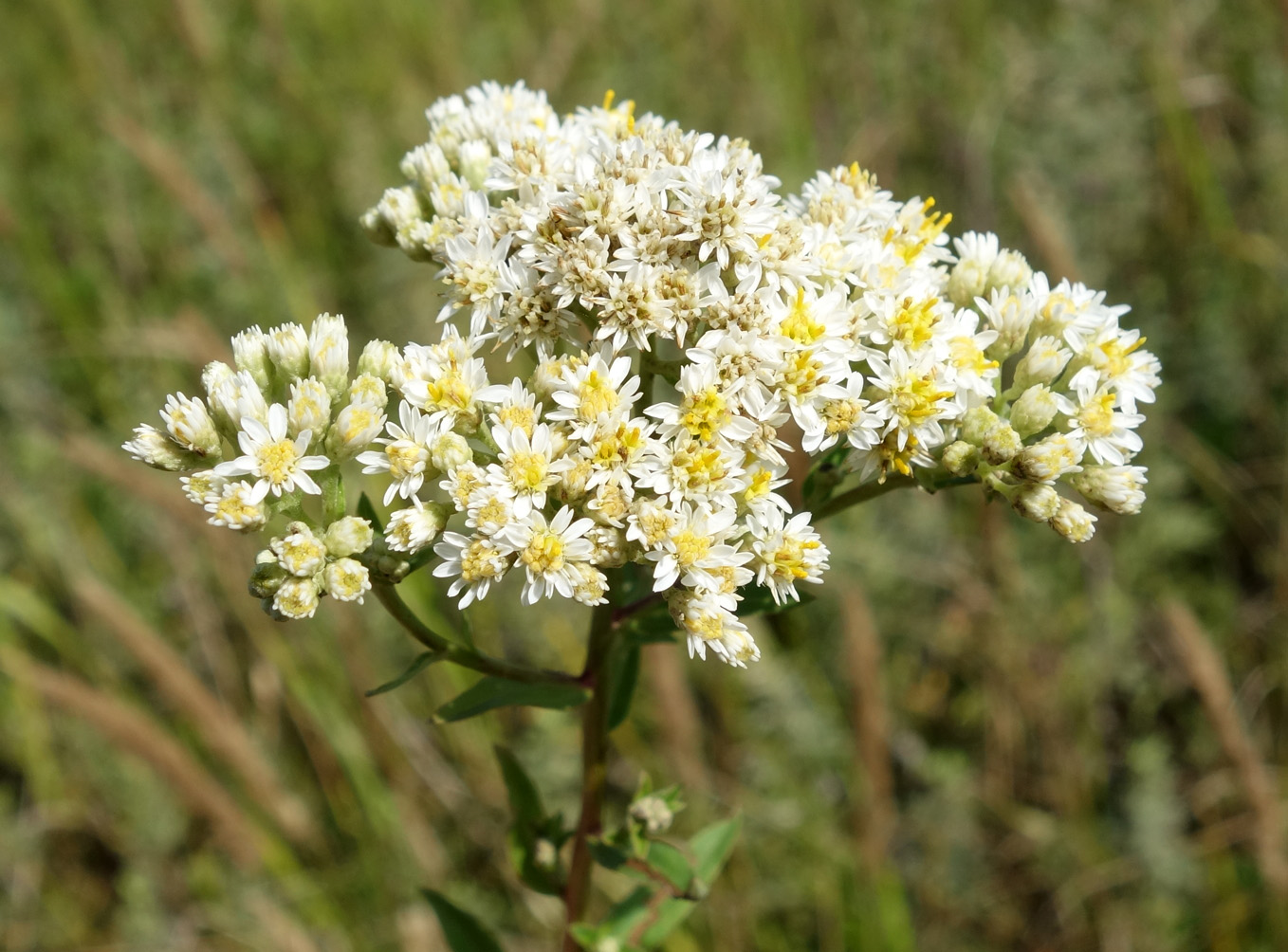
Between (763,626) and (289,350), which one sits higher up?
(763,626)

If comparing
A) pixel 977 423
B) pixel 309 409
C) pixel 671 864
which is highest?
pixel 977 423

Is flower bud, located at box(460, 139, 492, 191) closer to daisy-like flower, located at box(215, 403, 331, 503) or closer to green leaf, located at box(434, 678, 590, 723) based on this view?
daisy-like flower, located at box(215, 403, 331, 503)

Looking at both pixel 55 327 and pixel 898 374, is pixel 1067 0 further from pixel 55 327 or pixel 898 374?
pixel 55 327

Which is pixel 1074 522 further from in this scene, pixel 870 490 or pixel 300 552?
pixel 300 552

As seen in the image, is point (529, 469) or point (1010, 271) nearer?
point (529, 469)

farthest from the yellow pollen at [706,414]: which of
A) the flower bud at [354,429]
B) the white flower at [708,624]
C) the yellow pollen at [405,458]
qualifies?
the flower bud at [354,429]

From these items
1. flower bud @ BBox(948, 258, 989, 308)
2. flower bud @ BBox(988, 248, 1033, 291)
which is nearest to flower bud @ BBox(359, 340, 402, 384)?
flower bud @ BBox(948, 258, 989, 308)

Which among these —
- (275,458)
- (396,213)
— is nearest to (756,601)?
(275,458)

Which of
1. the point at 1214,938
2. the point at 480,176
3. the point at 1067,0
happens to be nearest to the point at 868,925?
the point at 1214,938

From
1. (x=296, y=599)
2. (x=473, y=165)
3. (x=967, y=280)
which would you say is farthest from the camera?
(x=473, y=165)
